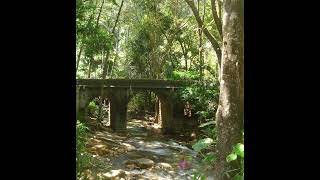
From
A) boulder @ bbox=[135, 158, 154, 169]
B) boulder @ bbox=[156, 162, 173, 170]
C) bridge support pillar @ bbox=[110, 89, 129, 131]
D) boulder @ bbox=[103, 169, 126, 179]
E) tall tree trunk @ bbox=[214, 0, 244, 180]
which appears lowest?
boulder @ bbox=[156, 162, 173, 170]

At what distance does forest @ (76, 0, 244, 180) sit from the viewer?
190 inches

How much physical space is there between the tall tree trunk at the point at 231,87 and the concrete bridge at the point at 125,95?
17.2 metres

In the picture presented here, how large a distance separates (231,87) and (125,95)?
Answer: 63.3 ft

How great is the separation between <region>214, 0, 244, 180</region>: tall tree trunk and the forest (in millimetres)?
12

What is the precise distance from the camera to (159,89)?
77.4 feet

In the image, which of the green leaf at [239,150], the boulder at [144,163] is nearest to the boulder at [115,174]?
the boulder at [144,163]

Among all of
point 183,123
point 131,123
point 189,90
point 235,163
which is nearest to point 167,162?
point 189,90

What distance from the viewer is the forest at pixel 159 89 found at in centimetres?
482

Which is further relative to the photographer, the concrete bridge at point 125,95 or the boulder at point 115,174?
the concrete bridge at point 125,95

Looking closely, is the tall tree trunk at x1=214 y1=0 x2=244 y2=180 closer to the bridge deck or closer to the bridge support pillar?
the bridge deck

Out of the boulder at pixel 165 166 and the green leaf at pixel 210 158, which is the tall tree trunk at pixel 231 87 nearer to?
Answer: the green leaf at pixel 210 158

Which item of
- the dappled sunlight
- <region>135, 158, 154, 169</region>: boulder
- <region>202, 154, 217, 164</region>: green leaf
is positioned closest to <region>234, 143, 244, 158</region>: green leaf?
<region>202, 154, 217, 164</region>: green leaf

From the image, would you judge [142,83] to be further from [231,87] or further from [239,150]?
[239,150]

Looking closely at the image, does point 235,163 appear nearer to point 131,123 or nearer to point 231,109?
point 231,109
